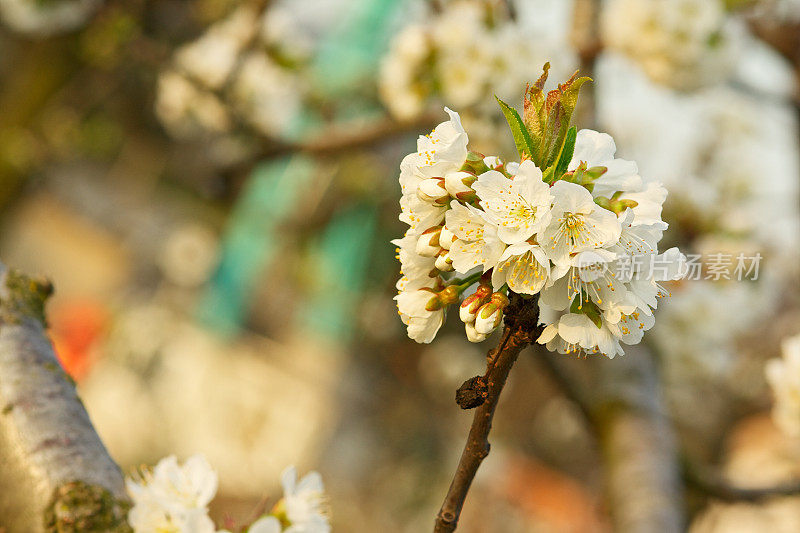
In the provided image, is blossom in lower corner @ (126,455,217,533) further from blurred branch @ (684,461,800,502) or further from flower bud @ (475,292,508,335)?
blurred branch @ (684,461,800,502)

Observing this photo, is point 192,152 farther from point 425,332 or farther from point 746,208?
point 425,332

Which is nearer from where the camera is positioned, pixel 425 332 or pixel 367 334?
pixel 425 332

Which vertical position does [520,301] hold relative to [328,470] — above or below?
below

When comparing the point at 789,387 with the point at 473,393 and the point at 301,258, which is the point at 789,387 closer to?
the point at 473,393

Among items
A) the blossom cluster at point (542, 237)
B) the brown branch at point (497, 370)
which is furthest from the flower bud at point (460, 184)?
the brown branch at point (497, 370)

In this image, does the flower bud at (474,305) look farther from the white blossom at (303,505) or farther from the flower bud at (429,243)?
the white blossom at (303,505)

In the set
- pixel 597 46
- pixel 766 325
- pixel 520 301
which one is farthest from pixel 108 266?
pixel 520 301
